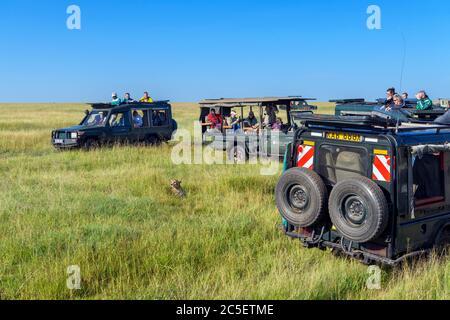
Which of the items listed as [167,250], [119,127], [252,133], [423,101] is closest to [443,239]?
[167,250]

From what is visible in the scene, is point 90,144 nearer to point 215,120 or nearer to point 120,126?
point 120,126

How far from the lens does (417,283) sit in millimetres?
4809

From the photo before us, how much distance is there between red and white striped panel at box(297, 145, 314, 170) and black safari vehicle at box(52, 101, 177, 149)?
11634 millimetres

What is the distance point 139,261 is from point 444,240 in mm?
3563

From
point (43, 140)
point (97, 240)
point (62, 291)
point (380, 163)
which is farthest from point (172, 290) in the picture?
point (43, 140)

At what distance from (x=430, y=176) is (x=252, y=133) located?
30.2 feet

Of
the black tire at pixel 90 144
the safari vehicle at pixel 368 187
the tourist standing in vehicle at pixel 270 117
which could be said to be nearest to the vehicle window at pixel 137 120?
the black tire at pixel 90 144

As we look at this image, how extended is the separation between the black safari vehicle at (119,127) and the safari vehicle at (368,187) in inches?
457

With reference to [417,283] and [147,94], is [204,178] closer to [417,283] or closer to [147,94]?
[417,283]

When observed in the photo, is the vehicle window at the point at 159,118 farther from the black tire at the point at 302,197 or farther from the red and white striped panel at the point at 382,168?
the red and white striped panel at the point at 382,168

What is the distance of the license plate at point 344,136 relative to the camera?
5068 millimetres

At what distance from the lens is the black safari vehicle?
1599 cm

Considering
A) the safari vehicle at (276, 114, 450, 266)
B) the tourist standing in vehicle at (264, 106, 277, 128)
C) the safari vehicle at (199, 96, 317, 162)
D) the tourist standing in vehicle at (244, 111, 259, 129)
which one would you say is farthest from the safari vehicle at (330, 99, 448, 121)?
the tourist standing in vehicle at (244, 111, 259, 129)

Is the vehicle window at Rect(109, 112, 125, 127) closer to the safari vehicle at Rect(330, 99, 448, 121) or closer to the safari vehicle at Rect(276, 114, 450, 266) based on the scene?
the safari vehicle at Rect(330, 99, 448, 121)
